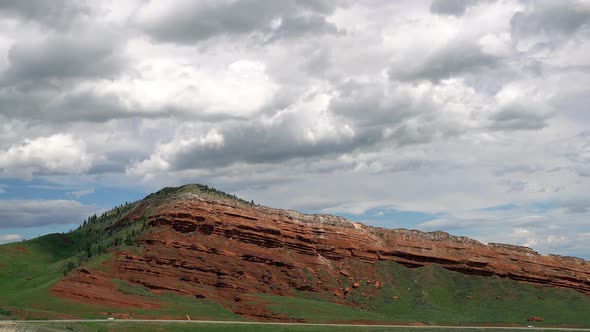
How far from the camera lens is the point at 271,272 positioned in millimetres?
121188

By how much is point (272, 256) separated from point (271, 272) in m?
4.62

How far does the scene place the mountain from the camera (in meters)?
100

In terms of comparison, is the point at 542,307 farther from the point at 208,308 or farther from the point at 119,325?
the point at 119,325

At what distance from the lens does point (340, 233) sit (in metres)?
139

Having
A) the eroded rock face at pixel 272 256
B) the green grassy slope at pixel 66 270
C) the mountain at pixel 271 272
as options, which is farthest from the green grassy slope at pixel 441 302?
the green grassy slope at pixel 66 270

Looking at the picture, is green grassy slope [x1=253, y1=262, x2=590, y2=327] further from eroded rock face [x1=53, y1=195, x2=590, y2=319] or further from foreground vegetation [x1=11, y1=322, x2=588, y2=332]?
foreground vegetation [x1=11, y1=322, x2=588, y2=332]

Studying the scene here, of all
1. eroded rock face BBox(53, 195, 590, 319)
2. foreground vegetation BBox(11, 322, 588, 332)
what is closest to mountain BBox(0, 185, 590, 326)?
eroded rock face BBox(53, 195, 590, 319)

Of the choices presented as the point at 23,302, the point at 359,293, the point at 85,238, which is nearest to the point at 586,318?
the point at 359,293

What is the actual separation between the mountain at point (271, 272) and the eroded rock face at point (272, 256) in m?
0.25

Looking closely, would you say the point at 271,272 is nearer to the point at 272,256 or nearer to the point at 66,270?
the point at 272,256

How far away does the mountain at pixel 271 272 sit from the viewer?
3957 inches

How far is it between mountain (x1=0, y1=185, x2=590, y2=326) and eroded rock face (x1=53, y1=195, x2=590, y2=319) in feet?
0.81

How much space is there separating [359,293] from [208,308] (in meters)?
36.2

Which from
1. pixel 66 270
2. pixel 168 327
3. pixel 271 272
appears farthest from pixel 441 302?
pixel 66 270
